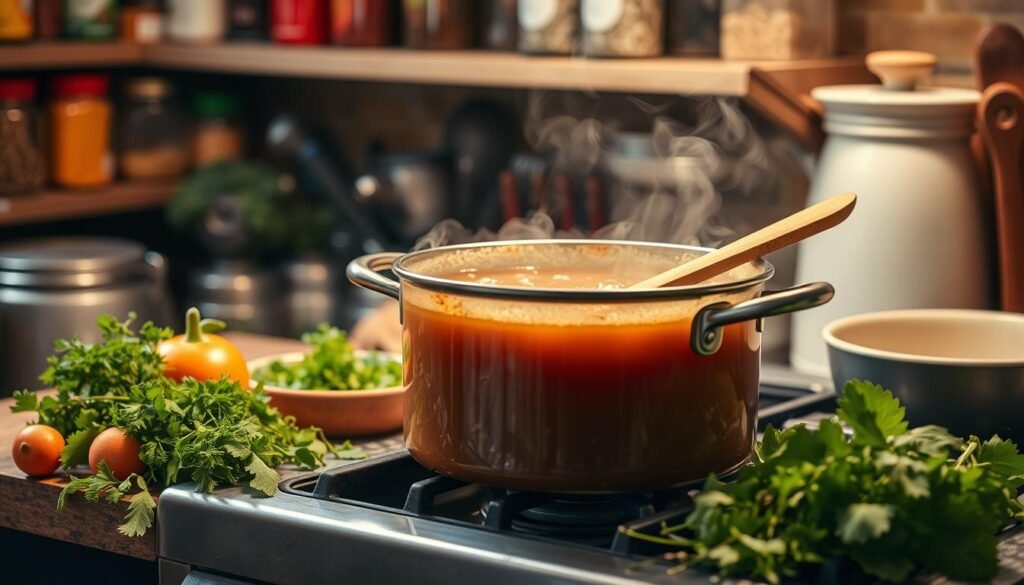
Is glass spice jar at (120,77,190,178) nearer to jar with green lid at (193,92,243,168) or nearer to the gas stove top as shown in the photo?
jar with green lid at (193,92,243,168)

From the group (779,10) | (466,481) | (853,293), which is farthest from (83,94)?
(466,481)

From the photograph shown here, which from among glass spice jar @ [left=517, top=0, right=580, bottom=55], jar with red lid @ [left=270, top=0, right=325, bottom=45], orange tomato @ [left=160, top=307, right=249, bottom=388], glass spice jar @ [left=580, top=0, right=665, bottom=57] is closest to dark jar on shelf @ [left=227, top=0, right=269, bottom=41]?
jar with red lid @ [left=270, top=0, right=325, bottom=45]

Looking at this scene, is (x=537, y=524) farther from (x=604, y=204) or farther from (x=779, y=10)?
(x=604, y=204)

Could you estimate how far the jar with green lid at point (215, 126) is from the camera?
8.77ft

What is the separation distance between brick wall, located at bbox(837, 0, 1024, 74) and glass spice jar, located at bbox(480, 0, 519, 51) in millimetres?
474

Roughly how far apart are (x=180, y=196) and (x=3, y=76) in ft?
1.26

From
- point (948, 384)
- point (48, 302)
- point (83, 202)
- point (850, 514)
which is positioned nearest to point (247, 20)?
point (83, 202)

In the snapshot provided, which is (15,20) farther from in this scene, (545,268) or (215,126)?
(545,268)

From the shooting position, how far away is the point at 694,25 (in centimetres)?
193

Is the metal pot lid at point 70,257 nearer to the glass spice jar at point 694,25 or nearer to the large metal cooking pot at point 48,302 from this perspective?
the large metal cooking pot at point 48,302

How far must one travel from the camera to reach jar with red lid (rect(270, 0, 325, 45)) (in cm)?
237

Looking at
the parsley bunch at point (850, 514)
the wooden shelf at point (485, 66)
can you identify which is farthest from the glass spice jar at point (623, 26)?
the parsley bunch at point (850, 514)

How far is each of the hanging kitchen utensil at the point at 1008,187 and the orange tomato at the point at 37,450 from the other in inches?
38.0

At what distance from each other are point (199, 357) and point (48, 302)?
829mm
